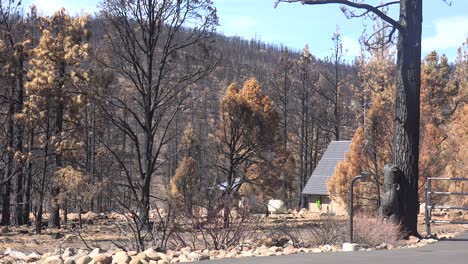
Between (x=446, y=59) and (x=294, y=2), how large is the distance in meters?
43.5

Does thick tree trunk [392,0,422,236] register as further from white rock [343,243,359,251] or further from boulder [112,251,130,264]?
boulder [112,251,130,264]

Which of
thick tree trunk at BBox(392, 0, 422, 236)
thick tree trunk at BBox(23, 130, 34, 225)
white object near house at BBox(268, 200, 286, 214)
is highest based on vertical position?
thick tree trunk at BBox(392, 0, 422, 236)

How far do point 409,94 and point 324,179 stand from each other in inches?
1515

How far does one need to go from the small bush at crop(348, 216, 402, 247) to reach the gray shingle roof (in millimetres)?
38571

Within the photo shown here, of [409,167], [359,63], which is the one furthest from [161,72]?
[359,63]

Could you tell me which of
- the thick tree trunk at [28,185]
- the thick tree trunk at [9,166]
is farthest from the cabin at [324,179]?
the thick tree trunk at [9,166]

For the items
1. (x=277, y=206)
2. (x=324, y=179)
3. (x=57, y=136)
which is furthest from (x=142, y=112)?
(x=324, y=179)

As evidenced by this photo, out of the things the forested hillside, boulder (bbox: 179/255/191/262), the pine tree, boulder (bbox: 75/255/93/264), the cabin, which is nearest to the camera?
boulder (bbox: 75/255/93/264)

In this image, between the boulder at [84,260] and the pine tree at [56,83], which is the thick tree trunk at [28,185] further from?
the boulder at [84,260]

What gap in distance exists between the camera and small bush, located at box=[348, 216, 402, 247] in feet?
39.0

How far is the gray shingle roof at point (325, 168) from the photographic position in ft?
170

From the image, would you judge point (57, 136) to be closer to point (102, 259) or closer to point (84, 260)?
point (84, 260)

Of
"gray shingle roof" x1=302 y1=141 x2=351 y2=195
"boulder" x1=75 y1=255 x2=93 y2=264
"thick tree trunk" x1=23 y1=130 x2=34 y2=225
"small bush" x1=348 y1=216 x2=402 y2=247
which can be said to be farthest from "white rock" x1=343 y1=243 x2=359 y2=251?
"gray shingle roof" x1=302 y1=141 x2=351 y2=195

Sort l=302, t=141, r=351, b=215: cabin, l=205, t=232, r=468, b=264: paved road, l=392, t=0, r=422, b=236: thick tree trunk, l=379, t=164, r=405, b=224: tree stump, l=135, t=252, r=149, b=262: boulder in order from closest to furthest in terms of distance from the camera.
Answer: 1. l=205, t=232, r=468, b=264: paved road
2. l=135, t=252, r=149, b=262: boulder
3. l=379, t=164, r=405, b=224: tree stump
4. l=392, t=0, r=422, b=236: thick tree trunk
5. l=302, t=141, r=351, b=215: cabin
